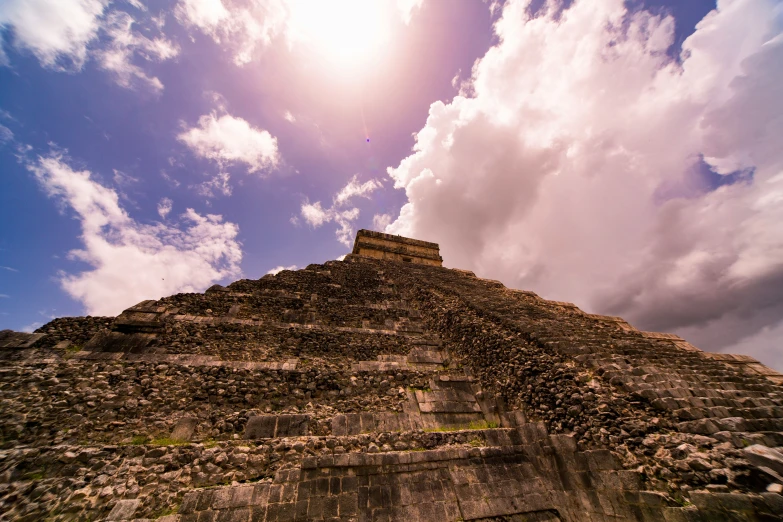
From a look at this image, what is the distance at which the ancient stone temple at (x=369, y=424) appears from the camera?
4148 mm

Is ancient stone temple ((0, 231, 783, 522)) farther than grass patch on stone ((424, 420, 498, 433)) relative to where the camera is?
No

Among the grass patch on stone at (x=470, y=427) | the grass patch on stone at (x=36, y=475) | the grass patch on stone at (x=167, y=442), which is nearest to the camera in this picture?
the grass patch on stone at (x=36, y=475)

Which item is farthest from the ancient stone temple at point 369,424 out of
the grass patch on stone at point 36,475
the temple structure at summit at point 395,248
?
the temple structure at summit at point 395,248

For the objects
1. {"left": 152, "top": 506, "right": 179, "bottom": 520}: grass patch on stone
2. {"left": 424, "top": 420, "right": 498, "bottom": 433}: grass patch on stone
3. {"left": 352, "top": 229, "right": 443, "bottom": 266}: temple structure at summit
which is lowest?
{"left": 152, "top": 506, "right": 179, "bottom": 520}: grass patch on stone

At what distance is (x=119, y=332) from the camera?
712 cm

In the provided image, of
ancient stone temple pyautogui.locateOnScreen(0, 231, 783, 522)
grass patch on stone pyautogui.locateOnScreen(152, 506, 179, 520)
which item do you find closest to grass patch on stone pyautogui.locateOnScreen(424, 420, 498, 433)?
ancient stone temple pyautogui.locateOnScreen(0, 231, 783, 522)

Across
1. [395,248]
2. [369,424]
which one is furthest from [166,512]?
[395,248]

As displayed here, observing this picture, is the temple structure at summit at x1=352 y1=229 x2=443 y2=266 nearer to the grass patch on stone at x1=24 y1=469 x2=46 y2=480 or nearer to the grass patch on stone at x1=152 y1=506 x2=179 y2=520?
the grass patch on stone at x1=152 y1=506 x2=179 y2=520

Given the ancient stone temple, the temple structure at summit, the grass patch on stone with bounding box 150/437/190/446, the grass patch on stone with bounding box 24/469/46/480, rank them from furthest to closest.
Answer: the temple structure at summit < the grass patch on stone with bounding box 150/437/190/446 < the grass patch on stone with bounding box 24/469/46/480 < the ancient stone temple

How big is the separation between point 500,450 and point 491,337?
2.96 m

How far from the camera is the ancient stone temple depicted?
4.15 meters

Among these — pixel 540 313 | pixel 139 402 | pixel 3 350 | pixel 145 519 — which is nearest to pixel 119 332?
pixel 3 350

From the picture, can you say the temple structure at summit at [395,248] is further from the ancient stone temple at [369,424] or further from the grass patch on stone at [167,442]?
the grass patch on stone at [167,442]

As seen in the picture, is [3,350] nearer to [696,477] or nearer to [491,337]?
[491,337]
